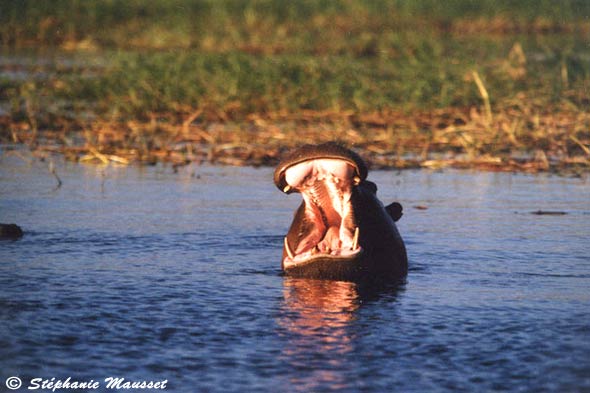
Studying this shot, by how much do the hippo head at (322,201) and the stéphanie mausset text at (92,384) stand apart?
72.5 inches

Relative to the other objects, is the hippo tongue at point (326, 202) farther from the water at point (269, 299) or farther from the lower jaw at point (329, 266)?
the water at point (269, 299)

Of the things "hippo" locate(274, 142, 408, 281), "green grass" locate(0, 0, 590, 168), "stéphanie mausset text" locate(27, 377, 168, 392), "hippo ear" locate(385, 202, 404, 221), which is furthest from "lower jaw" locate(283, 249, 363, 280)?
"green grass" locate(0, 0, 590, 168)

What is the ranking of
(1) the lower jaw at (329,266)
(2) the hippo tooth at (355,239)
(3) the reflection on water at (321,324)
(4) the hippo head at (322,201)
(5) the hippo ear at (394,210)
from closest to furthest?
(3) the reflection on water at (321,324) < (4) the hippo head at (322,201) < (2) the hippo tooth at (355,239) < (1) the lower jaw at (329,266) < (5) the hippo ear at (394,210)

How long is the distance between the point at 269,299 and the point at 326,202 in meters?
0.64

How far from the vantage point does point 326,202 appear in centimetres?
696

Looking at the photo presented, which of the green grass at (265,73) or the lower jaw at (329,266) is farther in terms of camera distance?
the green grass at (265,73)

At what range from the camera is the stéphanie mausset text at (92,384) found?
198 inches

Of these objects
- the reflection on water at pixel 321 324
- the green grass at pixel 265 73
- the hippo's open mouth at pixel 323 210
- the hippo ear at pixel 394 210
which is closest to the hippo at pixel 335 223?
the hippo's open mouth at pixel 323 210

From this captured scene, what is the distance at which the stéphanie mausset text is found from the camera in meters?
5.03

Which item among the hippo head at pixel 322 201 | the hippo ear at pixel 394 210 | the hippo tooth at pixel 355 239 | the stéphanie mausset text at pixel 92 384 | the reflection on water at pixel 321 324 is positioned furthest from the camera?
Result: the hippo ear at pixel 394 210

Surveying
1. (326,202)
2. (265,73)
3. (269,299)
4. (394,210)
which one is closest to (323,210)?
(326,202)

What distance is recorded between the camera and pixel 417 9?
3316cm

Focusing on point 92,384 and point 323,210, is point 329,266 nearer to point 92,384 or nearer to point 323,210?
point 323,210

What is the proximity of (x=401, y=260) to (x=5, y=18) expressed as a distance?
22.8 meters
